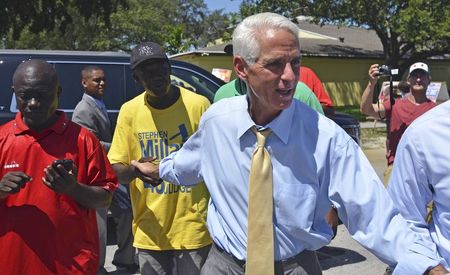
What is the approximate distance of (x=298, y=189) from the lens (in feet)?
7.54

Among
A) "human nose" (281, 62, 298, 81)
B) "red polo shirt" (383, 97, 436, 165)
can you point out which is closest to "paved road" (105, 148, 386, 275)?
"red polo shirt" (383, 97, 436, 165)

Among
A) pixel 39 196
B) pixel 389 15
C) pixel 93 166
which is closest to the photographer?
pixel 39 196

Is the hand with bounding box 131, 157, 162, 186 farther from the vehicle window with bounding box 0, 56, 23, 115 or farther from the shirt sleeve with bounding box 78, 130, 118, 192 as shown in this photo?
the vehicle window with bounding box 0, 56, 23, 115

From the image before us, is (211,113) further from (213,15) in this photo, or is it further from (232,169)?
(213,15)

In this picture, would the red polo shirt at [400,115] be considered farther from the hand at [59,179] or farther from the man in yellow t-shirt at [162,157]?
the hand at [59,179]

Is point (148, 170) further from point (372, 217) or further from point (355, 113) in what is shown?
point (355, 113)

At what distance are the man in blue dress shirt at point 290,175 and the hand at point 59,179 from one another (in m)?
0.62

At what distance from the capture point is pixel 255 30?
7.45 feet

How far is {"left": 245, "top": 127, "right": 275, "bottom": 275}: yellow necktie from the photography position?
7.45 ft

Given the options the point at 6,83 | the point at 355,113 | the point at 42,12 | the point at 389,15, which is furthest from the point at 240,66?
the point at 389,15

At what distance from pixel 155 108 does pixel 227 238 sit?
148 centimetres

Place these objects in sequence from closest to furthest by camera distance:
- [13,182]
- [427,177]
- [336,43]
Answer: [427,177]
[13,182]
[336,43]

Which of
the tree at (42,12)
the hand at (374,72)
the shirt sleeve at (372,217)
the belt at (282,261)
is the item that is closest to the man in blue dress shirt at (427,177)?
the shirt sleeve at (372,217)

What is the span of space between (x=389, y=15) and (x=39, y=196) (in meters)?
27.2
